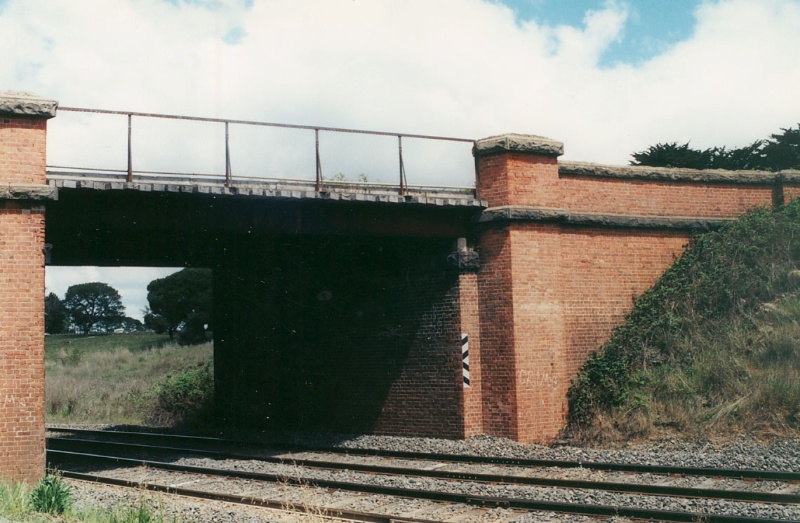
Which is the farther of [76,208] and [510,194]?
[510,194]

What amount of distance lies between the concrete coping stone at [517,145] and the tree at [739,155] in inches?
491

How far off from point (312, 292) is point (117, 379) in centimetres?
2078

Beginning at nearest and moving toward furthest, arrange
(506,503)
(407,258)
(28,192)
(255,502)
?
(506,503)
(255,502)
(28,192)
(407,258)

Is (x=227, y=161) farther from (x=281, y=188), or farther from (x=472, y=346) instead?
(x=472, y=346)

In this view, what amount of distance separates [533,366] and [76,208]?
28.9 ft

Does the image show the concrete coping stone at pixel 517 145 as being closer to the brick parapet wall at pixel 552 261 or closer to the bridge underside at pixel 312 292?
the brick parapet wall at pixel 552 261

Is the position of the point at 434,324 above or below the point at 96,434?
above

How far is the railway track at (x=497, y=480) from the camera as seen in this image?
364 inches

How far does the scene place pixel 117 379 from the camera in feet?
119

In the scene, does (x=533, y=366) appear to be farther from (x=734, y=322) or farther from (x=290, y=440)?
(x=290, y=440)

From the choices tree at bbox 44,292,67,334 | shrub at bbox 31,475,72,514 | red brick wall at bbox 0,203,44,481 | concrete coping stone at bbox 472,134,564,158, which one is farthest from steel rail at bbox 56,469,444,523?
tree at bbox 44,292,67,334

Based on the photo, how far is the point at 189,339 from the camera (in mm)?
50688

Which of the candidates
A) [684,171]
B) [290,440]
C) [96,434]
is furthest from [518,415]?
[96,434]

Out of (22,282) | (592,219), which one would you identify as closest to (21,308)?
(22,282)
